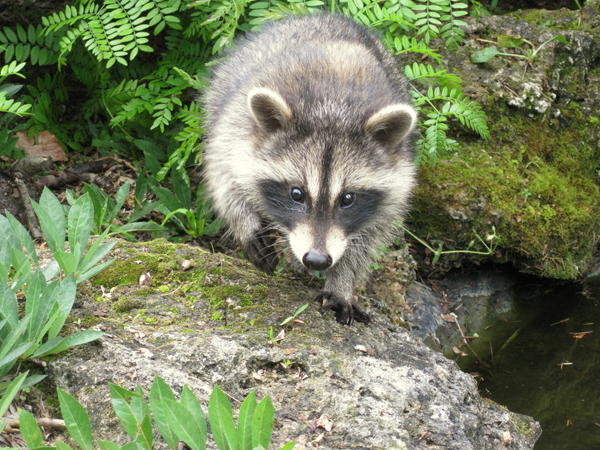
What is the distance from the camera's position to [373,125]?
3.25 metres

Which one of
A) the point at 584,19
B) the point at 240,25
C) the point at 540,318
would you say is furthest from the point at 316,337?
the point at 584,19

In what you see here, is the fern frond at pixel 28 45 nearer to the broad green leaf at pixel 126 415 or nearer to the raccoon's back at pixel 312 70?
the raccoon's back at pixel 312 70

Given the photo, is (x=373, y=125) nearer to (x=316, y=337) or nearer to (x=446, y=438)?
(x=316, y=337)

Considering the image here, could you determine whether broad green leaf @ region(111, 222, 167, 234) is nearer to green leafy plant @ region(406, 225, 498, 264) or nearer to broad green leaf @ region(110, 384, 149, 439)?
green leafy plant @ region(406, 225, 498, 264)

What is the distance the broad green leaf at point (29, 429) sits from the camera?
193cm

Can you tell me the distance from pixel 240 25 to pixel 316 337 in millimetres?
3188

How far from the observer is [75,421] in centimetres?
201

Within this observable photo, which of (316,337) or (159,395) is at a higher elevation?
(159,395)

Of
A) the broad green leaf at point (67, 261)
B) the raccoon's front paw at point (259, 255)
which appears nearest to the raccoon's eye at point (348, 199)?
the raccoon's front paw at point (259, 255)

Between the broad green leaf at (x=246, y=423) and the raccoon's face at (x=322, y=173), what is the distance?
1.05 m

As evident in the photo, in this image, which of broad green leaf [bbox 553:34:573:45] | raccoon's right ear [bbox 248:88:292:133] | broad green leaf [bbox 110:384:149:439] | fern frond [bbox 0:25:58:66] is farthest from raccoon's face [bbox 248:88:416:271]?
broad green leaf [bbox 553:34:573:45]

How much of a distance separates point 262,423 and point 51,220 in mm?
1520

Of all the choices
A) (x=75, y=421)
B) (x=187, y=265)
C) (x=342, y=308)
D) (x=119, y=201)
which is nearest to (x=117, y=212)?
(x=119, y=201)

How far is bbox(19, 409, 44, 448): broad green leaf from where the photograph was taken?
1932 millimetres
